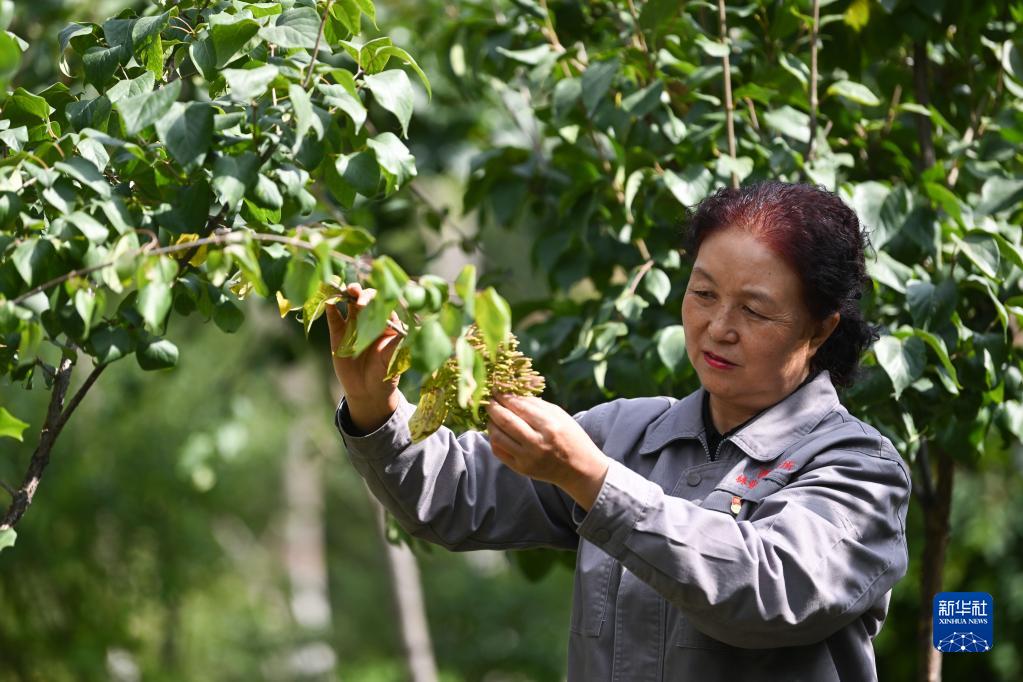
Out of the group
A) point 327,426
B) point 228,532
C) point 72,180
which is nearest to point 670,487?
point 72,180

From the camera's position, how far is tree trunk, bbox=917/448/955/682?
9.22ft

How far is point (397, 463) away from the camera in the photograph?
1.88 m

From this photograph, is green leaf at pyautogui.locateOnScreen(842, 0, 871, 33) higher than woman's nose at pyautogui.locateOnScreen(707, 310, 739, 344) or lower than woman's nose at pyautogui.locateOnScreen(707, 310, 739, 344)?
higher

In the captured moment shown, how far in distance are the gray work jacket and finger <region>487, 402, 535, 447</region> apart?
12 centimetres

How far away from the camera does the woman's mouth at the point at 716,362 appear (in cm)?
179

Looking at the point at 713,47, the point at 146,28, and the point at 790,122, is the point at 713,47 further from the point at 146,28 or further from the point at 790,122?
the point at 146,28

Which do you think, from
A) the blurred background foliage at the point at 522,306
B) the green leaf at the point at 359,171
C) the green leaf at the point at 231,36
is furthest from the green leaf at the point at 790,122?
the green leaf at the point at 231,36

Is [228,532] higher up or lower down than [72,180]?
lower down

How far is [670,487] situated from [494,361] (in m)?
0.49

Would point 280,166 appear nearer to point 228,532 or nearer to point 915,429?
point 915,429

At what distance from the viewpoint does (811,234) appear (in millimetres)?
1775

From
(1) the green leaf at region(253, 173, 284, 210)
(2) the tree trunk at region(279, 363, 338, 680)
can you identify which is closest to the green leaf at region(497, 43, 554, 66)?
(1) the green leaf at region(253, 173, 284, 210)

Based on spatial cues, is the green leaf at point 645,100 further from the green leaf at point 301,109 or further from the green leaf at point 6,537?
the green leaf at point 6,537

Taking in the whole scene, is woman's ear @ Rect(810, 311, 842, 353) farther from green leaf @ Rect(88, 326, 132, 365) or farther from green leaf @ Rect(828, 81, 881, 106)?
green leaf @ Rect(88, 326, 132, 365)
